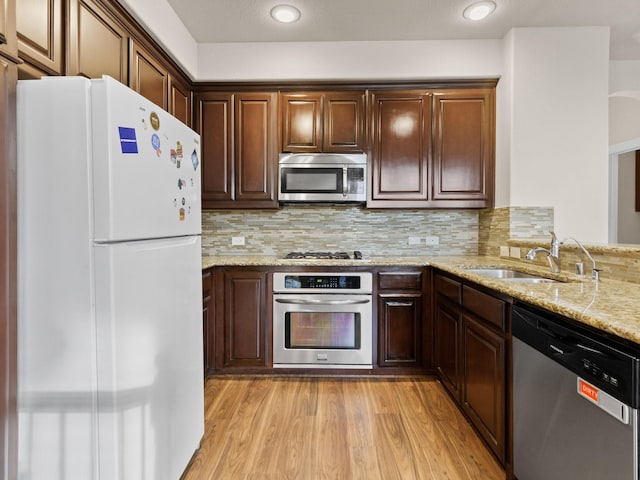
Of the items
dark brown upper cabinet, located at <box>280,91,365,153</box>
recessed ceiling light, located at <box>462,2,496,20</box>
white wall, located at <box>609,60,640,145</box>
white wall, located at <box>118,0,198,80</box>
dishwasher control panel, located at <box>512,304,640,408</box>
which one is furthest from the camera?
white wall, located at <box>609,60,640,145</box>

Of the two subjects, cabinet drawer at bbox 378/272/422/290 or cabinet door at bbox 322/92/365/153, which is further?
cabinet door at bbox 322/92/365/153

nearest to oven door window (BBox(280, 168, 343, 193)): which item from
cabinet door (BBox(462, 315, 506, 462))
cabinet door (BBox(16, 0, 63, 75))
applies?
cabinet door (BBox(462, 315, 506, 462))

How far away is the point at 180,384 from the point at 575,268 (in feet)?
7.11

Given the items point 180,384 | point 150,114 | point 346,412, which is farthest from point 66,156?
point 346,412

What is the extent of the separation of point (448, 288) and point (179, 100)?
2369mm

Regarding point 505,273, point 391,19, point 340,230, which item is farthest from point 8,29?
point 505,273

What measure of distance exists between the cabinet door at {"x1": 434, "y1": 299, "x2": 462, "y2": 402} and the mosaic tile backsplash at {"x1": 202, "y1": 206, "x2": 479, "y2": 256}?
83cm

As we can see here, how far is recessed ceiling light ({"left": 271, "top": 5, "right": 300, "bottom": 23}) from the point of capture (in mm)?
2371

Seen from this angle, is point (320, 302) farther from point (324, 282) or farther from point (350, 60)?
point (350, 60)

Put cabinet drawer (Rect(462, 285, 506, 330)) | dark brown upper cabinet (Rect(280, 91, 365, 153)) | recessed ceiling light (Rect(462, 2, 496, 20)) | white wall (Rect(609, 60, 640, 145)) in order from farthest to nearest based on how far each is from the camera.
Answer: white wall (Rect(609, 60, 640, 145))
dark brown upper cabinet (Rect(280, 91, 365, 153))
recessed ceiling light (Rect(462, 2, 496, 20))
cabinet drawer (Rect(462, 285, 506, 330))

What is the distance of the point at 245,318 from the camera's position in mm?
2729

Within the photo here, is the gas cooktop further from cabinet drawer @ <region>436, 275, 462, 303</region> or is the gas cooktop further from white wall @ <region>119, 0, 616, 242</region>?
white wall @ <region>119, 0, 616, 242</region>

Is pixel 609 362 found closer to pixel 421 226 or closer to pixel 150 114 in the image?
pixel 150 114

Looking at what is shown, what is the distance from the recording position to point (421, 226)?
10.7ft
